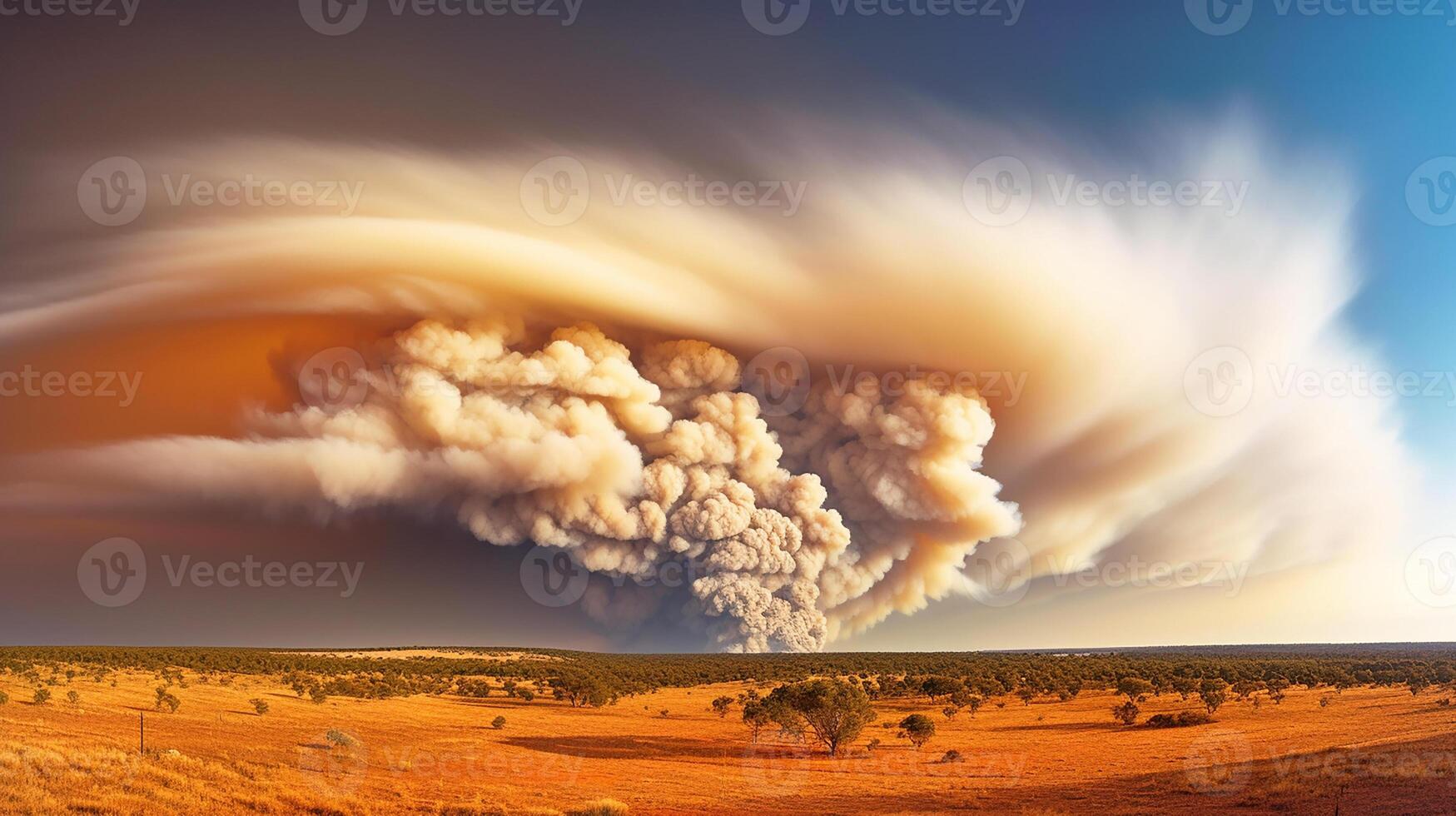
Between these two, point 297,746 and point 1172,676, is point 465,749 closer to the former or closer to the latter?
point 297,746

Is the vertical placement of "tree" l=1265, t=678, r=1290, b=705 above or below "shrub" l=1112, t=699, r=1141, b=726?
below

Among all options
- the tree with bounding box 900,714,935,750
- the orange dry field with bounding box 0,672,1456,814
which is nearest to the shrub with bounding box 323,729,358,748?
the orange dry field with bounding box 0,672,1456,814

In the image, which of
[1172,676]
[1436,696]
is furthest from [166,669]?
[1436,696]

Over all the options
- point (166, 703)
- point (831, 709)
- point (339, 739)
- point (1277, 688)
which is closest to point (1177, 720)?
point (831, 709)

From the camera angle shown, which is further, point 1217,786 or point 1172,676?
point 1172,676

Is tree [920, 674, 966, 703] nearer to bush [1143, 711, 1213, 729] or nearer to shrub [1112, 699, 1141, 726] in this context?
shrub [1112, 699, 1141, 726]

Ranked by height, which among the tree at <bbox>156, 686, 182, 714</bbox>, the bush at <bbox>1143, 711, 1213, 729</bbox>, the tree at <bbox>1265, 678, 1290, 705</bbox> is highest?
the tree at <bbox>156, 686, 182, 714</bbox>
